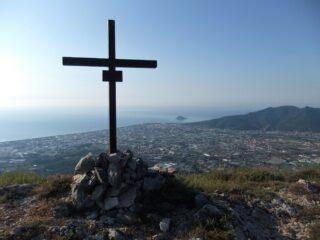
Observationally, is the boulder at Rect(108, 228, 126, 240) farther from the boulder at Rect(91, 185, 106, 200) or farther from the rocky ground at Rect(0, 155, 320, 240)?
the boulder at Rect(91, 185, 106, 200)

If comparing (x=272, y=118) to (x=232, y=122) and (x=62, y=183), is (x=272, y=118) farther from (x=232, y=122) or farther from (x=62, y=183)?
(x=62, y=183)

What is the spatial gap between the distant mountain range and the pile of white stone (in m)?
63.1

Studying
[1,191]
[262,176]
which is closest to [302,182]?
[262,176]

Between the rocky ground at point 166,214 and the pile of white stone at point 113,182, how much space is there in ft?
0.28

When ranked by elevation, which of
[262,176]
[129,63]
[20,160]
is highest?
[129,63]

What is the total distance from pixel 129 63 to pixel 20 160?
23.5 meters

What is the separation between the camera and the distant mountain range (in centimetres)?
6750

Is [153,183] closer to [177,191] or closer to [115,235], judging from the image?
[177,191]

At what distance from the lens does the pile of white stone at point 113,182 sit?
7.30m

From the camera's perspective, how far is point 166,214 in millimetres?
7145

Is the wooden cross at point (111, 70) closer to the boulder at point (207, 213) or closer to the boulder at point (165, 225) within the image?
the boulder at point (165, 225)

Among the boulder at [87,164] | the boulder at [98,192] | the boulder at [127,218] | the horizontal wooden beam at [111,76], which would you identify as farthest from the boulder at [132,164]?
the horizontal wooden beam at [111,76]

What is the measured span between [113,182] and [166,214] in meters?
1.32

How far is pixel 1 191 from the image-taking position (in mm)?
8586
